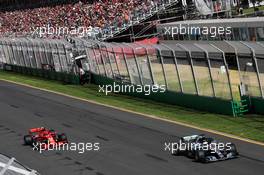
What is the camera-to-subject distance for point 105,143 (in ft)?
87.7

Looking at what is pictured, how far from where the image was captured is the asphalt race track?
21.5 m

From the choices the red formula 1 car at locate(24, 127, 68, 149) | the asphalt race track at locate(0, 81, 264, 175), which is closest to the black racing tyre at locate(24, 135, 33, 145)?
the red formula 1 car at locate(24, 127, 68, 149)

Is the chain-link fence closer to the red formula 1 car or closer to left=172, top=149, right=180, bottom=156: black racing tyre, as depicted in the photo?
left=172, top=149, right=180, bottom=156: black racing tyre

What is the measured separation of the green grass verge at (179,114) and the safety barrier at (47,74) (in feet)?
3.87

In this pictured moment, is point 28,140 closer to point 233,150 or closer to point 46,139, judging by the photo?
point 46,139

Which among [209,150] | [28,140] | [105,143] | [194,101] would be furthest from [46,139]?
[194,101]

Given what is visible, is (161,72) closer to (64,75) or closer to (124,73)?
(124,73)

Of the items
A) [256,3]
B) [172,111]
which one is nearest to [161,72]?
[172,111]

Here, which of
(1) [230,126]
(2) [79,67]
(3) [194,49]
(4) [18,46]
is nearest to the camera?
(1) [230,126]

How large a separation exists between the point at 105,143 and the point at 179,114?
626 cm

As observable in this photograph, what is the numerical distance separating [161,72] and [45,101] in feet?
32.2

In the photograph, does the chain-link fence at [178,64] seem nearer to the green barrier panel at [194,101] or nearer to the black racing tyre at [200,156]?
the green barrier panel at [194,101]

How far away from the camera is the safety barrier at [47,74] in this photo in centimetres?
4844

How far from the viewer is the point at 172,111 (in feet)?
107
